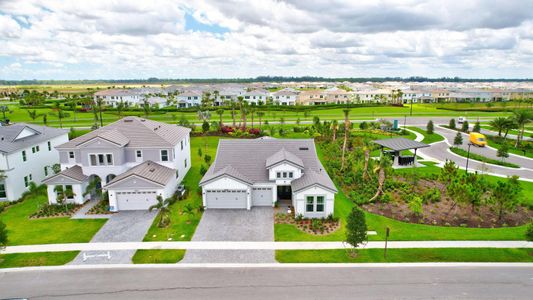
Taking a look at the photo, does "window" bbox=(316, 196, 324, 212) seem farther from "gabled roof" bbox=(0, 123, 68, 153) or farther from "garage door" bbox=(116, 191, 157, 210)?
"gabled roof" bbox=(0, 123, 68, 153)

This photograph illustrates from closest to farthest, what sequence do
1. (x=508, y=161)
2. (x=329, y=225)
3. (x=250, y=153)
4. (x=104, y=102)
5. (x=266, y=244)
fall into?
1. (x=266, y=244)
2. (x=329, y=225)
3. (x=250, y=153)
4. (x=508, y=161)
5. (x=104, y=102)

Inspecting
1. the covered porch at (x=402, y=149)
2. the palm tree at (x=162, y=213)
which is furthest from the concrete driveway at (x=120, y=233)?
the covered porch at (x=402, y=149)

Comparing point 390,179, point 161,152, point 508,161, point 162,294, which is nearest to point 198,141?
point 161,152

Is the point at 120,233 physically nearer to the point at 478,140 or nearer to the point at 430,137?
the point at 478,140

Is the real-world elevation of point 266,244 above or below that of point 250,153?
below

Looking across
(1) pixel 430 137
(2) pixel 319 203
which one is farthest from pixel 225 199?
(1) pixel 430 137

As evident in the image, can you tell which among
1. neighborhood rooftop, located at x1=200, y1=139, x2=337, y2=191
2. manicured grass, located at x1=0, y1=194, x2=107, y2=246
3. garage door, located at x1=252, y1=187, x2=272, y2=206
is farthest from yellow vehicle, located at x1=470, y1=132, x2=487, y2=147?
manicured grass, located at x1=0, y1=194, x2=107, y2=246

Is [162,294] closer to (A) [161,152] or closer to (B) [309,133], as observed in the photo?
(A) [161,152]
